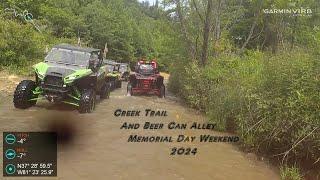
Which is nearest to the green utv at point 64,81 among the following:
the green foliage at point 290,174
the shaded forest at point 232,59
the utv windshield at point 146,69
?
the shaded forest at point 232,59

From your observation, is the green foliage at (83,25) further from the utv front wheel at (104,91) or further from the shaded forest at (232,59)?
the utv front wheel at (104,91)

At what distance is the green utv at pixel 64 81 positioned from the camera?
40.9ft

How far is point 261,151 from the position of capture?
10.2 meters

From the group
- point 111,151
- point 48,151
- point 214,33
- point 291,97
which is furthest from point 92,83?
point 214,33

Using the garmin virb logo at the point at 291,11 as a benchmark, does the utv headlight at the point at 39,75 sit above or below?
below

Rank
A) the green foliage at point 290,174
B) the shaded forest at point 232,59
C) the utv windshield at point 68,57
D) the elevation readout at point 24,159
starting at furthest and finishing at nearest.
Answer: the utv windshield at point 68,57 < the shaded forest at point 232,59 < the green foliage at point 290,174 < the elevation readout at point 24,159

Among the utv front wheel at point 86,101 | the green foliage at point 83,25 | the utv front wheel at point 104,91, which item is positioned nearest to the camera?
the utv front wheel at point 86,101

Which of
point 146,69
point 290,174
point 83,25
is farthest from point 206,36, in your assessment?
point 83,25

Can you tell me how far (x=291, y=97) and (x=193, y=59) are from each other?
10.2 meters

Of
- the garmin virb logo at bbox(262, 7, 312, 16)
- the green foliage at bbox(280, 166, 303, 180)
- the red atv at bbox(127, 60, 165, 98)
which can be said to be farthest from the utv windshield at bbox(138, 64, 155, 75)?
the garmin virb logo at bbox(262, 7, 312, 16)

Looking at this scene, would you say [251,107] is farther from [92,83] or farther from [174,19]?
[174,19]

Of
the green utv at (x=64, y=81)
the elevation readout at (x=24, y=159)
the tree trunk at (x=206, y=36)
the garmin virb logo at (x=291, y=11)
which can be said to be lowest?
the elevation readout at (x=24, y=159)

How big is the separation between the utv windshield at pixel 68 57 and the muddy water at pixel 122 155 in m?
1.51

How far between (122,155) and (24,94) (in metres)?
4.86
